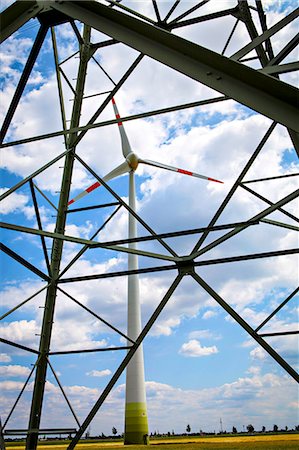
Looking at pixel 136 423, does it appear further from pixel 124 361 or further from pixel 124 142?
pixel 124 142

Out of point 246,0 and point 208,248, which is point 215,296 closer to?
point 208,248

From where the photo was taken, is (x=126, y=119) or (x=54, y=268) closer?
(x=126, y=119)

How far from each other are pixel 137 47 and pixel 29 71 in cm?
411

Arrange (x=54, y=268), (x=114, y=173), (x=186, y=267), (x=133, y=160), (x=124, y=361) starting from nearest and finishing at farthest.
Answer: (x=186, y=267), (x=124, y=361), (x=54, y=268), (x=114, y=173), (x=133, y=160)

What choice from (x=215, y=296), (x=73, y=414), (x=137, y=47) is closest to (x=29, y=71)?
(x=137, y=47)

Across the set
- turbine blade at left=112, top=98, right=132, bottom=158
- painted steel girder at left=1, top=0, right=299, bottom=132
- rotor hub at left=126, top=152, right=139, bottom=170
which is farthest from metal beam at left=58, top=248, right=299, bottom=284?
turbine blade at left=112, top=98, right=132, bottom=158

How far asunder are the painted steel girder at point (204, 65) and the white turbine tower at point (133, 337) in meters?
21.1

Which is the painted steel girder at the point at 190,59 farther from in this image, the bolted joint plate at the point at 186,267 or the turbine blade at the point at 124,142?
the turbine blade at the point at 124,142

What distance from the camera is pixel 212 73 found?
685 cm

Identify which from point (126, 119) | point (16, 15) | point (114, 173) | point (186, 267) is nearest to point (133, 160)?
point (114, 173)

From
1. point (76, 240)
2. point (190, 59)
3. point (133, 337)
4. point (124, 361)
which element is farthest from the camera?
point (133, 337)

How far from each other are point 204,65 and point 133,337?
2769 cm

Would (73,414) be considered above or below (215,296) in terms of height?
below

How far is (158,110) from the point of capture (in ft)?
38.4
